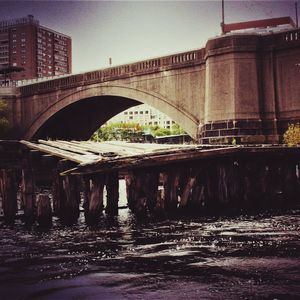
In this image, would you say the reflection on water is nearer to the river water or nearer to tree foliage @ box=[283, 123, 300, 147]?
the river water

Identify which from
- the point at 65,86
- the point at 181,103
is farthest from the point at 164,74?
the point at 65,86

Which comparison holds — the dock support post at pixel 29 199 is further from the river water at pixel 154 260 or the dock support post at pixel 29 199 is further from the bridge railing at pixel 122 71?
the bridge railing at pixel 122 71

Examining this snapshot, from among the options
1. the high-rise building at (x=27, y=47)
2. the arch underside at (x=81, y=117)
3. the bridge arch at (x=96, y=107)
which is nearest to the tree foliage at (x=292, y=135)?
the bridge arch at (x=96, y=107)

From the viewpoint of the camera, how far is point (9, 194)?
10922 mm

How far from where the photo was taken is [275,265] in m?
6.32

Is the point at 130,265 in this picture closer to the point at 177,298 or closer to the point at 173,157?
the point at 177,298

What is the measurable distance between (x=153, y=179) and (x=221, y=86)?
468 inches

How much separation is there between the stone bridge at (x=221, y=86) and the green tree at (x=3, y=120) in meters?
7.85

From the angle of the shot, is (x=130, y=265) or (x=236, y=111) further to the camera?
(x=236, y=111)

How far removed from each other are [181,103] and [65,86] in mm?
11727

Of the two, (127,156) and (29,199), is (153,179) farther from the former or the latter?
(29,199)

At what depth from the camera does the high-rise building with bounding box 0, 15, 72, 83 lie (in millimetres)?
90812

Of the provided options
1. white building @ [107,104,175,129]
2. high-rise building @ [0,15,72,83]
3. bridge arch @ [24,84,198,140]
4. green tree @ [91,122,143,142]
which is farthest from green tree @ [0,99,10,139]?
white building @ [107,104,175,129]

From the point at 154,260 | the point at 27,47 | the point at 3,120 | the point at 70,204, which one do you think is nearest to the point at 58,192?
the point at 70,204
